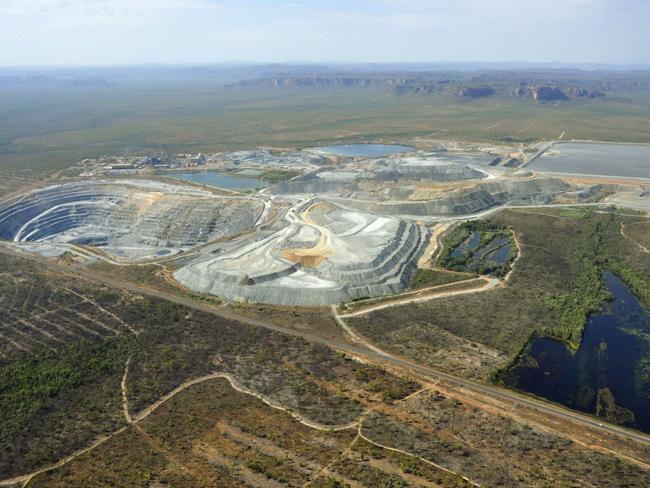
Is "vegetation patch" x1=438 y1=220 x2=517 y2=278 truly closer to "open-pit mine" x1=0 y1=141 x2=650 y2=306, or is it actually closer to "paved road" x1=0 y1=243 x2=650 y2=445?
"open-pit mine" x1=0 y1=141 x2=650 y2=306

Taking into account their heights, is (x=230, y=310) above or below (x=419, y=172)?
below

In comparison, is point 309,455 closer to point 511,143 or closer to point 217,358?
point 217,358

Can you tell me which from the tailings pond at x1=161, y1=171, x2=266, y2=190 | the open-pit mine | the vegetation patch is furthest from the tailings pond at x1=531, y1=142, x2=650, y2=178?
the tailings pond at x1=161, y1=171, x2=266, y2=190

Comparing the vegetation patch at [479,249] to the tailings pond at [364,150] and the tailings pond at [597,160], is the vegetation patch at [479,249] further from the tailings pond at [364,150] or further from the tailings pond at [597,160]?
the tailings pond at [364,150]

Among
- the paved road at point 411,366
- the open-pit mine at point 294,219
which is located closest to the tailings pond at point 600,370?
the paved road at point 411,366

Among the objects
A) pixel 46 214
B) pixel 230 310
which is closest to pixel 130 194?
pixel 46 214

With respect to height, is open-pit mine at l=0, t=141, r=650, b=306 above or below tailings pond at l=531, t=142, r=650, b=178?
below
